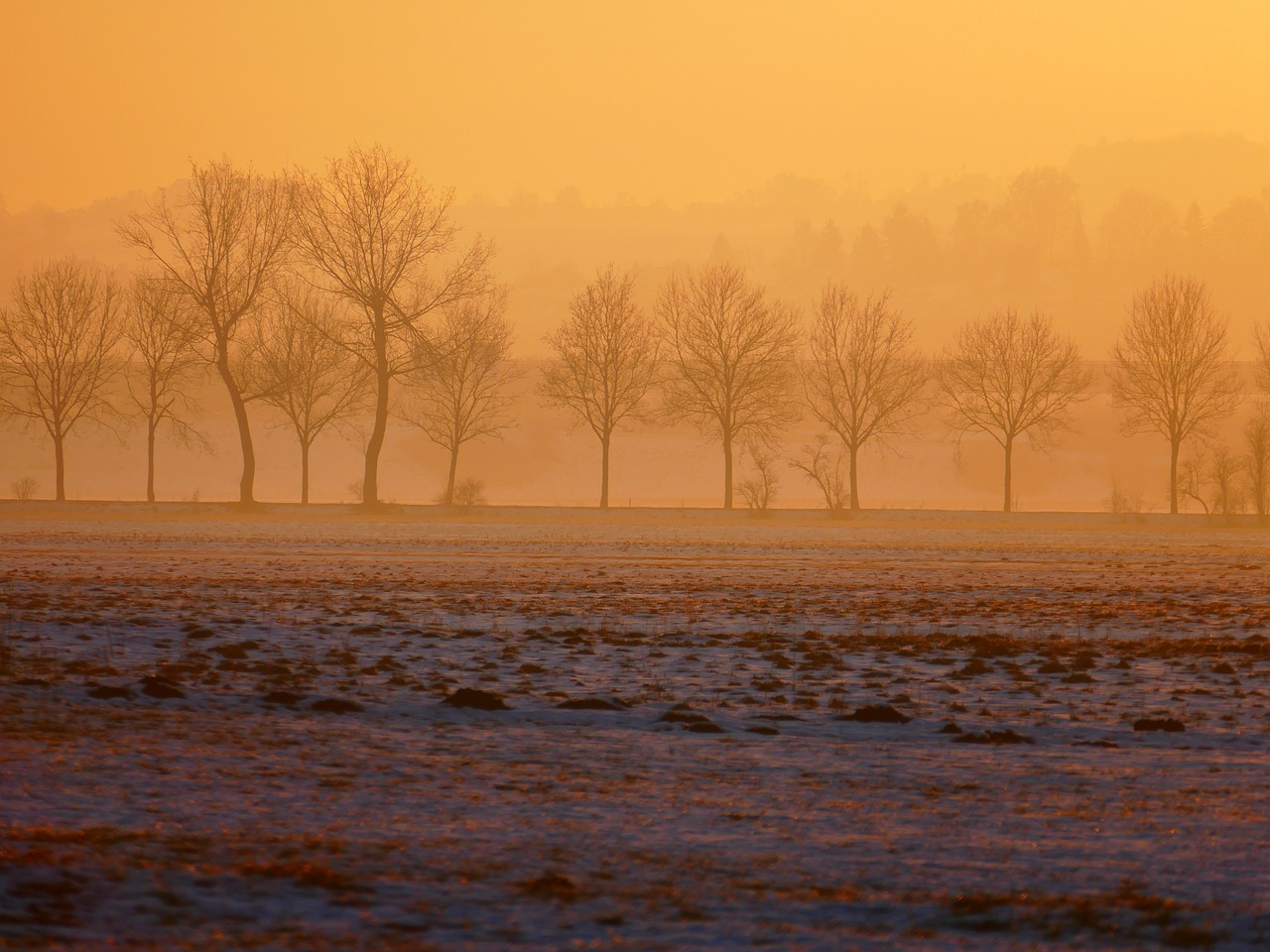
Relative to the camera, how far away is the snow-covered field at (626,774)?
4.41 metres

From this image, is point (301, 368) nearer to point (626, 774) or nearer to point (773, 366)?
point (773, 366)

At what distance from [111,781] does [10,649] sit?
5076 mm

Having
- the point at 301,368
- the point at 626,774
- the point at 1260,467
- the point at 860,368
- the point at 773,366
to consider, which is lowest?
the point at 626,774

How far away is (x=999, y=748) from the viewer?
24.5 feet

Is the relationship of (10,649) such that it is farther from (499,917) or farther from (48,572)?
(48,572)

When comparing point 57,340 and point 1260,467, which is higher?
→ point 57,340

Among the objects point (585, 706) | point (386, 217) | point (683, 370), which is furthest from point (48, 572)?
point (683, 370)

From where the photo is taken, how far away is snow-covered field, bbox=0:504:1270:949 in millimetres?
4406

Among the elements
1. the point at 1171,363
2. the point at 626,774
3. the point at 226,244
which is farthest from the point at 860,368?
the point at 626,774

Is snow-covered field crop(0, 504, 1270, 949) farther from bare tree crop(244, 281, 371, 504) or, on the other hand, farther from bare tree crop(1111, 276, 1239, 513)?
bare tree crop(1111, 276, 1239, 513)

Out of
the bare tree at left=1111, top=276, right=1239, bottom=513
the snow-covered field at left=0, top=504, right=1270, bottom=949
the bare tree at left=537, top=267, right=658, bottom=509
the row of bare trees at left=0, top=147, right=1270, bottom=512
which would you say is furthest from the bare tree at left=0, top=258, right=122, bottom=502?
the bare tree at left=1111, top=276, right=1239, bottom=513

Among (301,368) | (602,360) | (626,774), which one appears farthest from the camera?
(602,360)

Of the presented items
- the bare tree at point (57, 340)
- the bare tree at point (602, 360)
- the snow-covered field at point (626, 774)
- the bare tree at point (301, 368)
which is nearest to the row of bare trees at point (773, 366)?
the bare tree at point (602, 360)

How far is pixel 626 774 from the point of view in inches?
264
